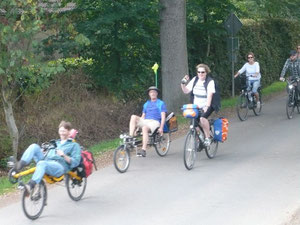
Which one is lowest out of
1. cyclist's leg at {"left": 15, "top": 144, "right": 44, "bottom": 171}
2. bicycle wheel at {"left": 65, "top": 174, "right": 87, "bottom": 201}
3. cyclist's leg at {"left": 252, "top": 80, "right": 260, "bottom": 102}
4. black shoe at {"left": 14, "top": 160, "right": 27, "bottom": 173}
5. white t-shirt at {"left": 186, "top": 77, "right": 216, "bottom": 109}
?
bicycle wheel at {"left": 65, "top": 174, "right": 87, "bottom": 201}

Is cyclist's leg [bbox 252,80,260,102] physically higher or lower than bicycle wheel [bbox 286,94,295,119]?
higher

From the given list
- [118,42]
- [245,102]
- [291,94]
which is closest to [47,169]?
[118,42]

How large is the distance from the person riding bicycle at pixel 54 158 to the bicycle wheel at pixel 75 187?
278 mm

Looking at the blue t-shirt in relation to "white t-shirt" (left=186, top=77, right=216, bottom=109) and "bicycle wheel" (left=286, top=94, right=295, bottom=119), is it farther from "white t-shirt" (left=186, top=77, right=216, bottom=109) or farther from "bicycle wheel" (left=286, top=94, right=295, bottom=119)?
"bicycle wheel" (left=286, top=94, right=295, bottom=119)

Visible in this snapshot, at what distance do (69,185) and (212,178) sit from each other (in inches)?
106

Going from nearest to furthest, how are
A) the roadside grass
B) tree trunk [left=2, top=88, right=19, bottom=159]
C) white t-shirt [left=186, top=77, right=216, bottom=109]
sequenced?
the roadside grass < white t-shirt [left=186, top=77, right=216, bottom=109] < tree trunk [left=2, top=88, right=19, bottom=159]

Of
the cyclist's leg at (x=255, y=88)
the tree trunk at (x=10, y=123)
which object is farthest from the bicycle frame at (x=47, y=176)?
the cyclist's leg at (x=255, y=88)

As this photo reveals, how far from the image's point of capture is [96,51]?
19078 millimetres

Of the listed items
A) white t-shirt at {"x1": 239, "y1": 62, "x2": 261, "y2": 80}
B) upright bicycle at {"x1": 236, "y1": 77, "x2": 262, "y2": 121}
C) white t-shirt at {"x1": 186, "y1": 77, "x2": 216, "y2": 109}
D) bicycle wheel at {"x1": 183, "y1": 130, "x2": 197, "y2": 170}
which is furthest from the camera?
white t-shirt at {"x1": 239, "y1": 62, "x2": 261, "y2": 80}

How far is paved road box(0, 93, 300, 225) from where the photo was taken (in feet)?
29.9

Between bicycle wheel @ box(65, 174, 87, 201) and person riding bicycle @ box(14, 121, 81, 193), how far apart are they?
0.28 metres

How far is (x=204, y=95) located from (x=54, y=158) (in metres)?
4.12

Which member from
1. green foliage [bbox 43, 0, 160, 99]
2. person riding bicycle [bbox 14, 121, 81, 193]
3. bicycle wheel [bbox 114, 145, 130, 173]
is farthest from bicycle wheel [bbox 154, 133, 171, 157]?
green foliage [bbox 43, 0, 160, 99]

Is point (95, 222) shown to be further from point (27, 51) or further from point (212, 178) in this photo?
point (27, 51)
